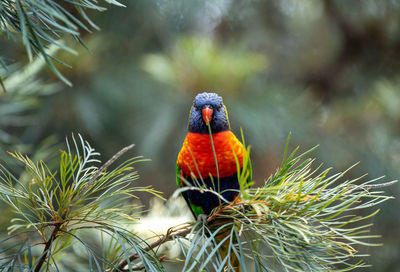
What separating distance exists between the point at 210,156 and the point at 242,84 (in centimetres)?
88

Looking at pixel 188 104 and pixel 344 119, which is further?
pixel 344 119

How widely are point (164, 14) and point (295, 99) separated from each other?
86cm

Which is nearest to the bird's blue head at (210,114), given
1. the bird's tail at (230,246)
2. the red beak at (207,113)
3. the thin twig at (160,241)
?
the red beak at (207,113)

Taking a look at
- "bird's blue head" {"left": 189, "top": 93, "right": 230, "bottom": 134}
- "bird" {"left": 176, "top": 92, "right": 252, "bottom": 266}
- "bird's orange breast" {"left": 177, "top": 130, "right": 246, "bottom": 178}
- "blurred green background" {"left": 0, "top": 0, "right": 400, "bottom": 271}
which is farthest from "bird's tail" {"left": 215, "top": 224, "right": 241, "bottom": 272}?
"blurred green background" {"left": 0, "top": 0, "right": 400, "bottom": 271}

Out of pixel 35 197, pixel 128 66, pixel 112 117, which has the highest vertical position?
pixel 128 66

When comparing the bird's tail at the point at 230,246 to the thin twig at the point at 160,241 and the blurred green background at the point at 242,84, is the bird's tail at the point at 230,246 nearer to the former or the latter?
the thin twig at the point at 160,241

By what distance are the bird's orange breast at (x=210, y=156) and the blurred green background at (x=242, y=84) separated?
21.9 inches

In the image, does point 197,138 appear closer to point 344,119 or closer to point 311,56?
point 344,119

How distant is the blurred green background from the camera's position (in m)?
1.80

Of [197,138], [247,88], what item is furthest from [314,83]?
[197,138]

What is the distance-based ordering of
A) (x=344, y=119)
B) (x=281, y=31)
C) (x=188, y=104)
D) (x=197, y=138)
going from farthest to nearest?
(x=281, y=31) → (x=344, y=119) → (x=188, y=104) → (x=197, y=138)

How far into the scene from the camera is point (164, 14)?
7.09 feet

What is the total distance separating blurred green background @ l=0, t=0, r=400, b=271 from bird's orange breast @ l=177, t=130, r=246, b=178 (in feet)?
1.83

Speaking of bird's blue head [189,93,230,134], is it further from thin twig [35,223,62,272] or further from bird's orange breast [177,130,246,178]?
thin twig [35,223,62,272]
